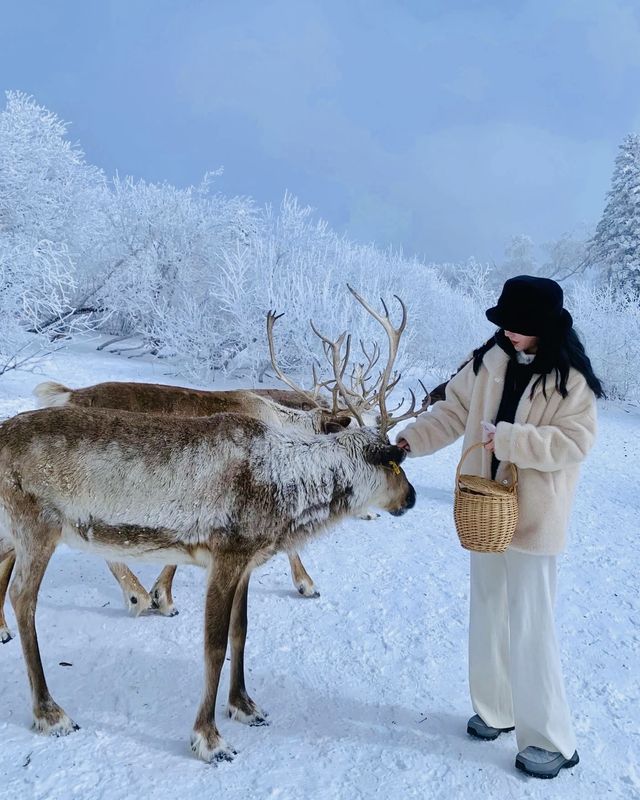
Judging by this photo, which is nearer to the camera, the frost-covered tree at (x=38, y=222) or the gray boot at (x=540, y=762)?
the gray boot at (x=540, y=762)

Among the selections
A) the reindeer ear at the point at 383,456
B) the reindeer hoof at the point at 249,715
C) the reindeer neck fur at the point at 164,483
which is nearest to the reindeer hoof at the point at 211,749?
the reindeer hoof at the point at 249,715

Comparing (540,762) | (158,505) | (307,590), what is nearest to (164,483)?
(158,505)

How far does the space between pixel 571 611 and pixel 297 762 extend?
2531mm

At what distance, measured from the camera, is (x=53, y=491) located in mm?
3111

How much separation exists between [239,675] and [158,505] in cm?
97

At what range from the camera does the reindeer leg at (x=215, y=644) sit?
2.91m

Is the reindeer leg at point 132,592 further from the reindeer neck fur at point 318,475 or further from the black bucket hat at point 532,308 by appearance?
the black bucket hat at point 532,308

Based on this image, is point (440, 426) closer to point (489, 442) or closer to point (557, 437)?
point (489, 442)

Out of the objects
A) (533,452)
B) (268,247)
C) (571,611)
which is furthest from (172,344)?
(533,452)

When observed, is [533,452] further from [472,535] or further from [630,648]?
[630,648]

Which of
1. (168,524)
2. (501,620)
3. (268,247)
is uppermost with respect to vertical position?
(268,247)

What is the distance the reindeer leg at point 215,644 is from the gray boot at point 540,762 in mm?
1286

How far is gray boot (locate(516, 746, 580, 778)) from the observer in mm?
2771

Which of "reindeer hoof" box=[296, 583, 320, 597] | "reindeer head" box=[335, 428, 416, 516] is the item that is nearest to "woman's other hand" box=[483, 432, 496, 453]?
"reindeer head" box=[335, 428, 416, 516]
